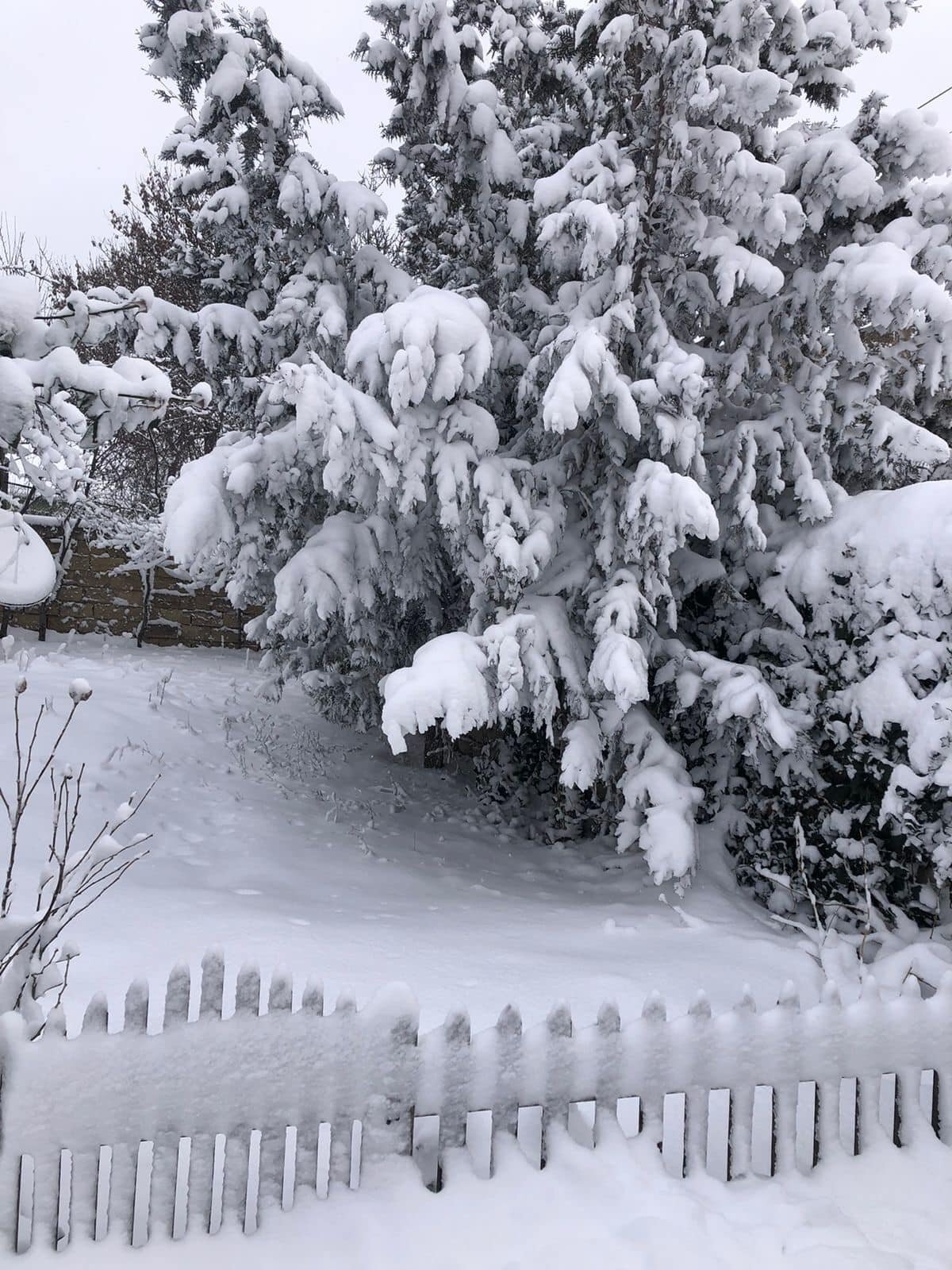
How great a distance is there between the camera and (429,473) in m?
5.21

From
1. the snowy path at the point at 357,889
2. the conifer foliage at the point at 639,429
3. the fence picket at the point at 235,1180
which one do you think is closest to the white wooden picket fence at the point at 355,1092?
the fence picket at the point at 235,1180

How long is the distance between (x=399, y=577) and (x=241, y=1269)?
4.08 meters

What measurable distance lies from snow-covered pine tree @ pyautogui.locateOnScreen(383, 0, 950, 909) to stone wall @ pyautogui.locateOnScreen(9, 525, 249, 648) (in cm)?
917

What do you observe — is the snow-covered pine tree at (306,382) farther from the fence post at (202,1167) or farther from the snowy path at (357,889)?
the fence post at (202,1167)

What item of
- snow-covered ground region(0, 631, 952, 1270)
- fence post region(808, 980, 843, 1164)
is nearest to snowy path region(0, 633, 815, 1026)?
snow-covered ground region(0, 631, 952, 1270)

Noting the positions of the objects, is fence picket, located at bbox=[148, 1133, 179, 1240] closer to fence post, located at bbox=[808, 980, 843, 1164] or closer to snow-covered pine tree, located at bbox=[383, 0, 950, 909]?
fence post, located at bbox=[808, 980, 843, 1164]

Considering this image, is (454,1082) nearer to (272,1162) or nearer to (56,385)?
(272,1162)

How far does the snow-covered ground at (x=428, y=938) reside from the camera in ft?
8.32

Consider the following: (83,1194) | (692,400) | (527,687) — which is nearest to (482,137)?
(692,400)

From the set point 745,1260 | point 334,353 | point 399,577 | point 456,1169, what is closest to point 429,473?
point 399,577

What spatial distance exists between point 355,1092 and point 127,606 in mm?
12706

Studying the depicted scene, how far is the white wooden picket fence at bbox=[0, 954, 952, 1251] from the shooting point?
2.35 meters

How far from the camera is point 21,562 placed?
2.75m

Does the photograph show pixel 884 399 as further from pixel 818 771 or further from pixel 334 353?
pixel 334 353
